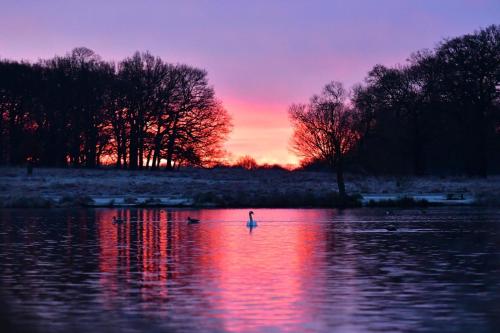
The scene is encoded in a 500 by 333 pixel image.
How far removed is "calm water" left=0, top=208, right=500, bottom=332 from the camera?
12898 millimetres

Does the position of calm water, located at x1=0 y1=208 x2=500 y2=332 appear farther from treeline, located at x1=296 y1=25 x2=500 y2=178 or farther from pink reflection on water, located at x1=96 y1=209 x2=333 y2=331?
treeline, located at x1=296 y1=25 x2=500 y2=178

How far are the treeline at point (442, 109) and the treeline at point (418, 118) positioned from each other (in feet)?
0.22

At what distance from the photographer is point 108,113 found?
7619 cm

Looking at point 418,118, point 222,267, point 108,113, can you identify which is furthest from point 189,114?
point 222,267

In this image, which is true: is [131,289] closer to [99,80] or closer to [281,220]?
[281,220]

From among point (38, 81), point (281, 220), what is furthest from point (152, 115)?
point (281, 220)

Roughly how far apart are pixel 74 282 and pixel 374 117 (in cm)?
5806

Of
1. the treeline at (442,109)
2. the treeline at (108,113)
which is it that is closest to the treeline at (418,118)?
the treeline at (442,109)

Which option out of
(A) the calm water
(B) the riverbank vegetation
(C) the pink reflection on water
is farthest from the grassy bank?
(A) the calm water

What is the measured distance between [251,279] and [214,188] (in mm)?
48108

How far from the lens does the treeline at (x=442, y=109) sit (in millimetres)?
68438

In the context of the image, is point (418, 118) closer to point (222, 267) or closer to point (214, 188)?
point (214, 188)

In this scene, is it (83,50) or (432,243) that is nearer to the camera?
(432,243)

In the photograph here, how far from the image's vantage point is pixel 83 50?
271 feet
